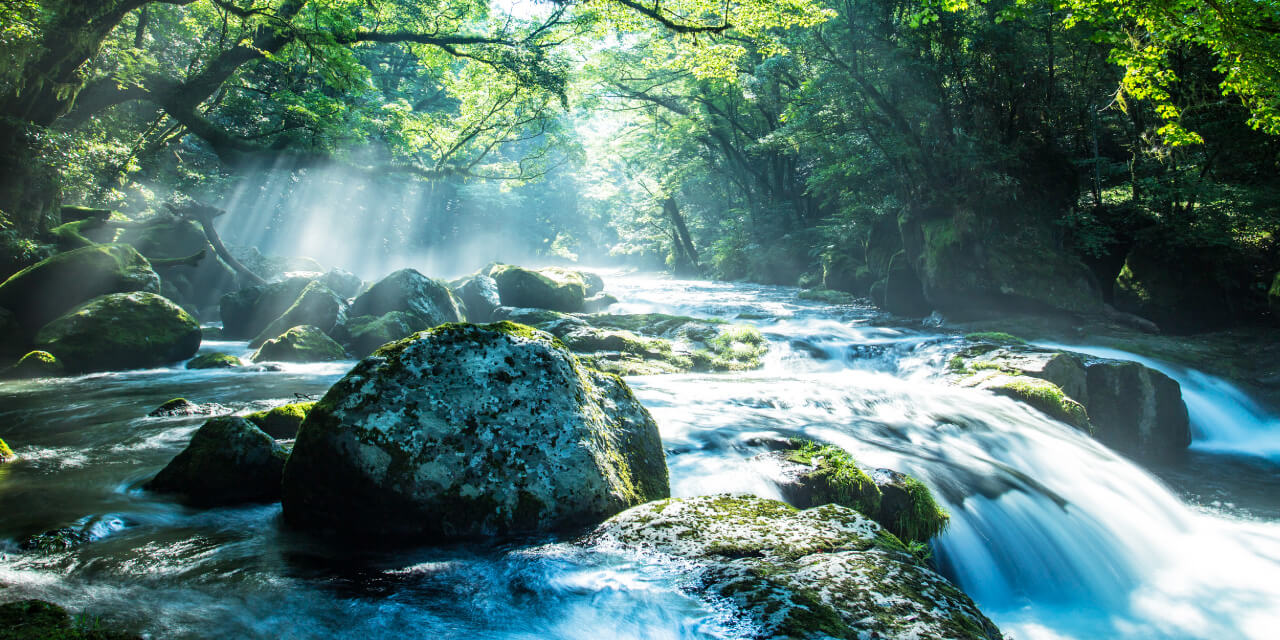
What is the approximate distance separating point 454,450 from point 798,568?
206 cm

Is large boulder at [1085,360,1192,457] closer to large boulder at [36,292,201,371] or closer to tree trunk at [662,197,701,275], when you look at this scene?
large boulder at [36,292,201,371]

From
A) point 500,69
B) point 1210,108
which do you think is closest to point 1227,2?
point 1210,108

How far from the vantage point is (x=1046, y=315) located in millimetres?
13820

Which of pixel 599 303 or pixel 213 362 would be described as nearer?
pixel 213 362

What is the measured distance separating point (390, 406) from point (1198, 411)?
1213 cm

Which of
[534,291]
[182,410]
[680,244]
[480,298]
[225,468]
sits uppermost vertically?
[680,244]

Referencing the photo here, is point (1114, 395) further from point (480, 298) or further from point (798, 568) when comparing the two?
point (480, 298)

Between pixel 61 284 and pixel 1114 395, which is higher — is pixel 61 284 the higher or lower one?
the higher one

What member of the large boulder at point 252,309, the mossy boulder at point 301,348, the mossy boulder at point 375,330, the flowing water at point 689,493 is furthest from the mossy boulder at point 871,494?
the large boulder at point 252,309

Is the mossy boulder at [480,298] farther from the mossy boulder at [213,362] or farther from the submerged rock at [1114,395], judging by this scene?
the submerged rock at [1114,395]

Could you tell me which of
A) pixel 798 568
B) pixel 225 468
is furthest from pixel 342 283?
pixel 798 568

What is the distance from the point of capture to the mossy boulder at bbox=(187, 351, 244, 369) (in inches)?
393

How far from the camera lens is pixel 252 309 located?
14547 mm

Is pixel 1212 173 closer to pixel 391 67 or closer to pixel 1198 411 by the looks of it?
pixel 1198 411
